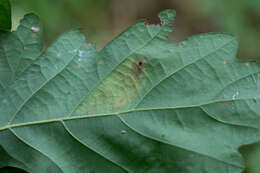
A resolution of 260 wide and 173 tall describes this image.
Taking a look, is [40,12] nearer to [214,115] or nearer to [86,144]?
[86,144]

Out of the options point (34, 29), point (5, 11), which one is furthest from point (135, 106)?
point (5, 11)

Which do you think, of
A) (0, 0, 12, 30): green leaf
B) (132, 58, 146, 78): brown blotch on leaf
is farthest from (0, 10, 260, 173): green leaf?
(0, 0, 12, 30): green leaf

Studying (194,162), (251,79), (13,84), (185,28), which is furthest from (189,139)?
(185,28)

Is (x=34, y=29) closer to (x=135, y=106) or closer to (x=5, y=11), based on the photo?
(x=5, y=11)

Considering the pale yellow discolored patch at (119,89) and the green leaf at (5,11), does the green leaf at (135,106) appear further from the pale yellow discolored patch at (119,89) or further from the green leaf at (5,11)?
the green leaf at (5,11)

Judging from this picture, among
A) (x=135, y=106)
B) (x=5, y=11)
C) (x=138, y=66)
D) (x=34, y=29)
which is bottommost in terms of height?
(x=135, y=106)

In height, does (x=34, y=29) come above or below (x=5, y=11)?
below

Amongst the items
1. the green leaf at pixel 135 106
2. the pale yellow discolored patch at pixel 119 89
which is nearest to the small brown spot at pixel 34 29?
the green leaf at pixel 135 106

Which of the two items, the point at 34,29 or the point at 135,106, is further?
the point at 34,29
